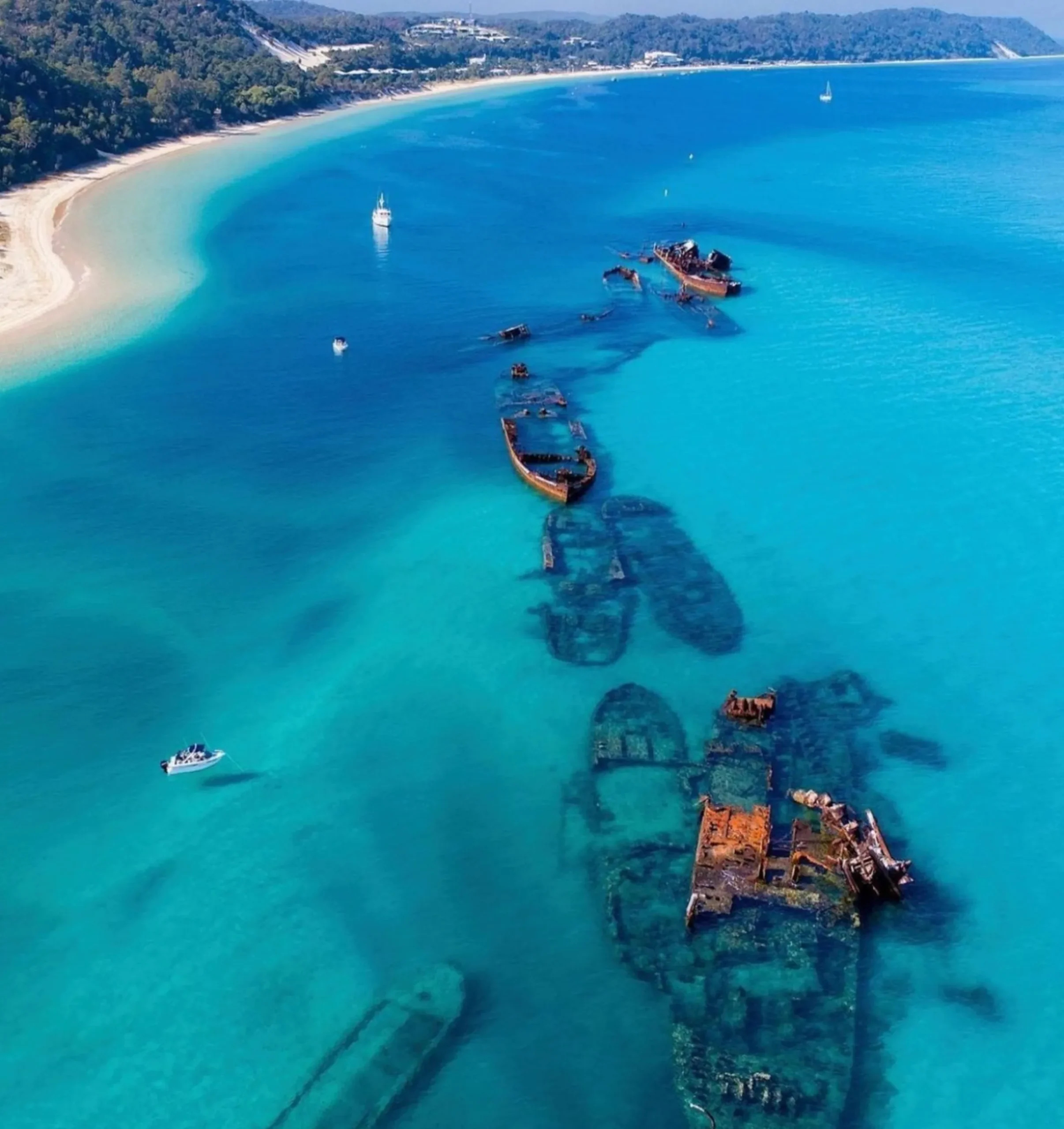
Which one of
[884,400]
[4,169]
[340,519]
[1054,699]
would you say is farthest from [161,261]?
[1054,699]

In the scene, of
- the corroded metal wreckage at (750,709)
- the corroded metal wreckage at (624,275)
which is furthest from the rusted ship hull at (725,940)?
the corroded metal wreckage at (624,275)

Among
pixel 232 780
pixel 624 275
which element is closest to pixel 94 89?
pixel 624 275

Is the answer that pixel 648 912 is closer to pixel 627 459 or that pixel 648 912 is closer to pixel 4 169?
pixel 627 459

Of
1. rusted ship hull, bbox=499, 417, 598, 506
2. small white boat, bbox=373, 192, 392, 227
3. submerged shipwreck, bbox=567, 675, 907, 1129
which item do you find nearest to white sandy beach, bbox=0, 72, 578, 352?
small white boat, bbox=373, 192, 392, 227

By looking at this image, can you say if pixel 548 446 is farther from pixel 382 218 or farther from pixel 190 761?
pixel 382 218

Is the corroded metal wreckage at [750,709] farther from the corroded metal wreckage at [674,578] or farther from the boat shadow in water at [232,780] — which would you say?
the boat shadow in water at [232,780]

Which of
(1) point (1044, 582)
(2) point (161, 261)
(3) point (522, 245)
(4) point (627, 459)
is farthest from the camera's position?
(3) point (522, 245)

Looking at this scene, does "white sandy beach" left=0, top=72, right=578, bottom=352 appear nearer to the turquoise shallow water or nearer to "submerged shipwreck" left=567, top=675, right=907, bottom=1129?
the turquoise shallow water
